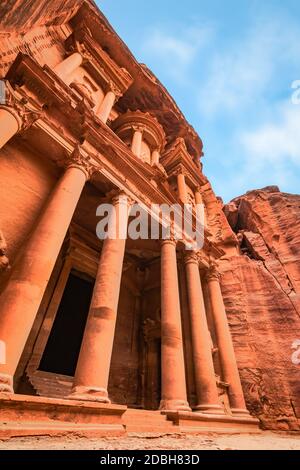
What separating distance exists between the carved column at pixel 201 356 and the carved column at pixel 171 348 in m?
1.23

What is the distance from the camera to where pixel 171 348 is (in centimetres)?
715

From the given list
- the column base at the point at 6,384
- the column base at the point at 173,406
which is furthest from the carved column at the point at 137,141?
the column base at the point at 6,384

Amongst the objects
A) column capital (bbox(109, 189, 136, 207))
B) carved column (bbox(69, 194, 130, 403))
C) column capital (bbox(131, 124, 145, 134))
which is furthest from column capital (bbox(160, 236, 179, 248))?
column capital (bbox(131, 124, 145, 134))

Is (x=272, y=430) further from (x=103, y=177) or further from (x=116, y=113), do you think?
(x=116, y=113)

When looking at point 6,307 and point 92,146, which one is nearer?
point 6,307

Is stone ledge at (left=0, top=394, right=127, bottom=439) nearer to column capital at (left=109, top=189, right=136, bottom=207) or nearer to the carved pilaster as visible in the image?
the carved pilaster

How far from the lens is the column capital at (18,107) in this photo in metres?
5.89

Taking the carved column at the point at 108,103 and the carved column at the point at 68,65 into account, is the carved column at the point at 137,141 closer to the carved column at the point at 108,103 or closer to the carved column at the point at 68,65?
the carved column at the point at 108,103

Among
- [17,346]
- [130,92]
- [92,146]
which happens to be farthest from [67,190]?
[130,92]

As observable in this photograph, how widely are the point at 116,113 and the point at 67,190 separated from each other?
13726 mm

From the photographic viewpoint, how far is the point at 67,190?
658cm

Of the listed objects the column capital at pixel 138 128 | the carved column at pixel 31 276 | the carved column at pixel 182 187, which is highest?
the column capital at pixel 138 128

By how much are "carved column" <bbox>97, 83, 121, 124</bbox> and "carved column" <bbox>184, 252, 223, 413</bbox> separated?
9.61 m

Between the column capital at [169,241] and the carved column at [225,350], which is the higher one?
the column capital at [169,241]
